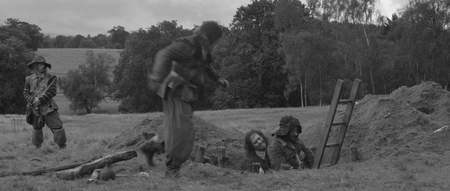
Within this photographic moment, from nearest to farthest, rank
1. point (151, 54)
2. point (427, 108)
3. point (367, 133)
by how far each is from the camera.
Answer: point (367, 133), point (427, 108), point (151, 54)

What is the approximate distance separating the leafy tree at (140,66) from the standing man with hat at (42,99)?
54989mm

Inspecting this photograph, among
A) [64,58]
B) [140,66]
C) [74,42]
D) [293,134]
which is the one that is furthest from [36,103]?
[74,42]

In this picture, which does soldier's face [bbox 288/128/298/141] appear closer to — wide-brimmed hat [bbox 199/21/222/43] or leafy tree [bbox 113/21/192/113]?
wide-brimmed hat [bbox 199/21/222/43]

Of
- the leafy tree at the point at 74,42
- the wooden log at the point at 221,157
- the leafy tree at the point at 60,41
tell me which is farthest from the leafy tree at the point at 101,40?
the wooden log at the point at 221,157

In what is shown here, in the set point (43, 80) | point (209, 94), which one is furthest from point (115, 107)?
point (43, 80)

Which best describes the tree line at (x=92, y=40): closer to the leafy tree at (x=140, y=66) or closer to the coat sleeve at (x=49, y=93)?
the leafy tree at (x=140, y=66)

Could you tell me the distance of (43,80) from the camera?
37.7ft

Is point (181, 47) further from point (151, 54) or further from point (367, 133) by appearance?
point (151, 54)

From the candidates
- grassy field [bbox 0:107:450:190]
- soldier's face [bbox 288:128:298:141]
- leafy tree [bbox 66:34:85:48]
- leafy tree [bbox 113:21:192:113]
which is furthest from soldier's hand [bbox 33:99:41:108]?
leafy tree [bbox 66:34:85:48]

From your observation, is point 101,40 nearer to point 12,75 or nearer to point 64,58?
point 64,58

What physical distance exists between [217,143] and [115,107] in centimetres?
7451

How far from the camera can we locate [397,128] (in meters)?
10.8

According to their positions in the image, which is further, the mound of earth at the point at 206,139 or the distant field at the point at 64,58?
the distant field at the point at 64,58

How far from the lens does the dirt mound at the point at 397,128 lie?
10.0 meters
